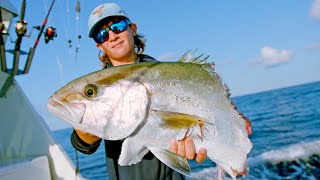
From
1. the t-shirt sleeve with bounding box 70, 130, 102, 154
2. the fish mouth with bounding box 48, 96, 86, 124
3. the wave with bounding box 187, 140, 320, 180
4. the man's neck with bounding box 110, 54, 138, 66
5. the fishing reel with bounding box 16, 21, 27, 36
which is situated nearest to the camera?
the fish mouth with bounding box 48, 96, 86, 124

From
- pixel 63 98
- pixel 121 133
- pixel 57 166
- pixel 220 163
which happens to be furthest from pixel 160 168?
pixel 57 166

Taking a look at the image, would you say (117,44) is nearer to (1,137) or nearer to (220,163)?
(220,163)

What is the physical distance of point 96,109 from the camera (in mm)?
2035

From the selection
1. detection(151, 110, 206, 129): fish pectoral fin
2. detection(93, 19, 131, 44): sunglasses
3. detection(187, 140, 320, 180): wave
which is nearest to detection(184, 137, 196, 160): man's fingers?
→ detection(151, 110, 206, 129): fish pectoral fin

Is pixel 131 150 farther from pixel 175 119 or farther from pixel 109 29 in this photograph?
pixel 109 29

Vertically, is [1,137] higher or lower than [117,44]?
lower

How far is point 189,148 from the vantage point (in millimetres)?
2152

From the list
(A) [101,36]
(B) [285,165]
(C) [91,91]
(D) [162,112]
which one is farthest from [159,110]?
(B) [285,165]

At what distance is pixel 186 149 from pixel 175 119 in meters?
0.23

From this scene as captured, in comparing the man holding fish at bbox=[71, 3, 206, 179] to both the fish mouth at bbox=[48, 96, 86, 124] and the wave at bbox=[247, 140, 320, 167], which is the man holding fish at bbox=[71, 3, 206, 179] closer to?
the fish mouth at bbox=[48, 96, 86, 124]

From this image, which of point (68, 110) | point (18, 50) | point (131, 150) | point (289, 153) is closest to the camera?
point (68, 110)

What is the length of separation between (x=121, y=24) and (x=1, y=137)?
327 centimetres

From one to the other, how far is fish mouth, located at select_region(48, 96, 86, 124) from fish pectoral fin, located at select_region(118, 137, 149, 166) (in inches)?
12.3

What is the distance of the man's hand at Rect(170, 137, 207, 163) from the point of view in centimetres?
211
